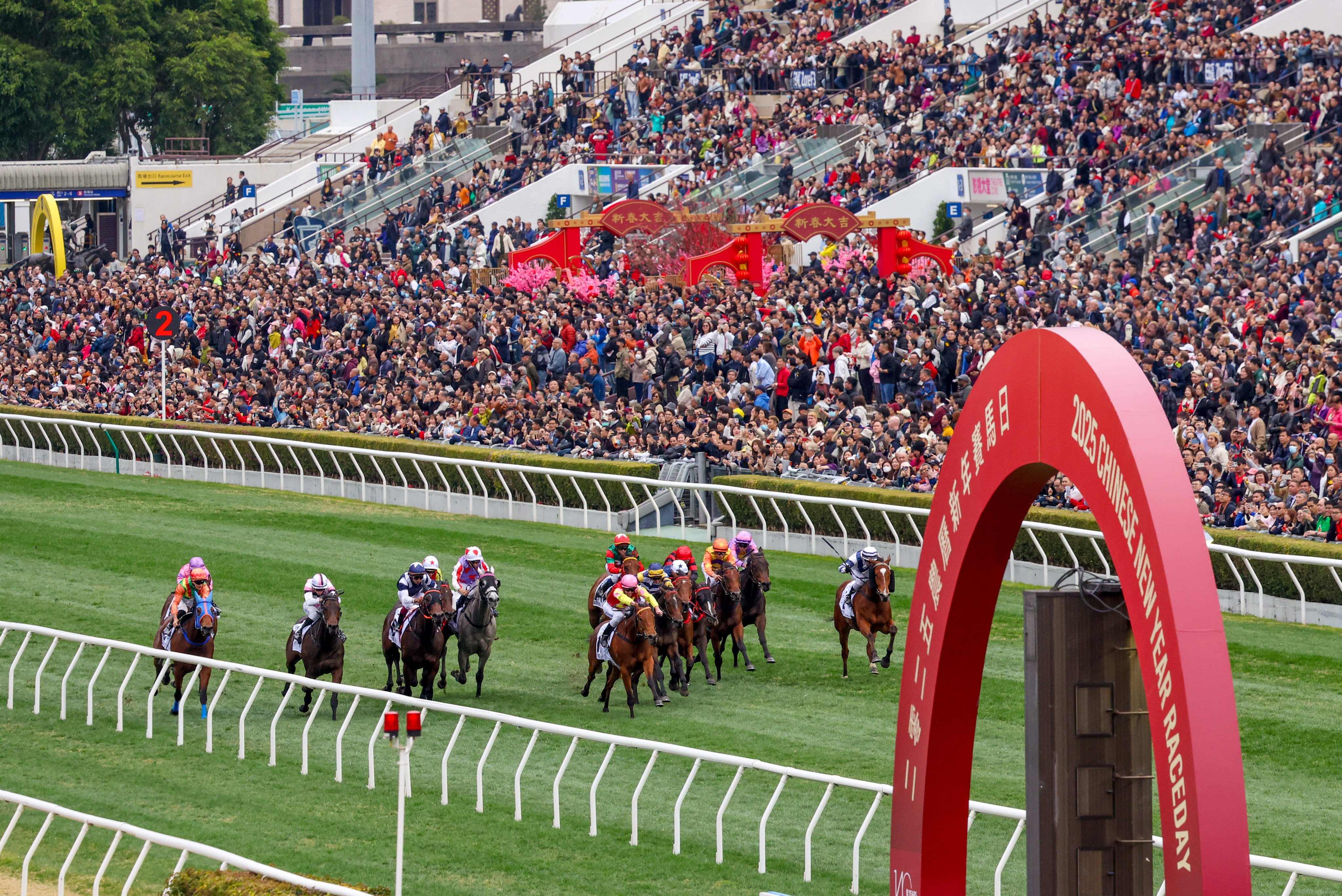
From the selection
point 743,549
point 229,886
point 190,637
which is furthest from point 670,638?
point 229,886

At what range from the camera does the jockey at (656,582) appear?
13344 millimetres

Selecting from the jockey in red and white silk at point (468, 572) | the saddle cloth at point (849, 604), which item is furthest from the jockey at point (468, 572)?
the saddle cloth at point (849, 604)

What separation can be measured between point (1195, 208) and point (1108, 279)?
10.9 feet

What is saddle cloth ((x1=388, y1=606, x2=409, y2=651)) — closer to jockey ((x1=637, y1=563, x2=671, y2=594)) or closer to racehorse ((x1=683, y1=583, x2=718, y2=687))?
jockey ((x1=637, y1=563, x2=671, y2=594))

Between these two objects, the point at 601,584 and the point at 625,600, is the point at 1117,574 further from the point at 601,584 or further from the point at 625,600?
the point at 601,584

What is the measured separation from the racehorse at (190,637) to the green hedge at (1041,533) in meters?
5.95

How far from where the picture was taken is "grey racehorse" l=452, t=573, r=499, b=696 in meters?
A: 13.7

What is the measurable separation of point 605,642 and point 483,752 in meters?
1.55

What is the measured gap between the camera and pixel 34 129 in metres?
50.7

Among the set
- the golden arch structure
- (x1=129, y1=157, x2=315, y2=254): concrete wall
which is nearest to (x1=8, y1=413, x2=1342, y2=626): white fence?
the golden arch structure

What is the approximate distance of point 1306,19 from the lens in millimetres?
28219

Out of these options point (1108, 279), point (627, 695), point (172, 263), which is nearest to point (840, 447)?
point (1108, 279)

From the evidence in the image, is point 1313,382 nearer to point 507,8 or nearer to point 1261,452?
point 1261,452

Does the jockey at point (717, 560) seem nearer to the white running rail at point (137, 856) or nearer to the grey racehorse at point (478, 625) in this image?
A: the grey racehorse at point (478, 625)
